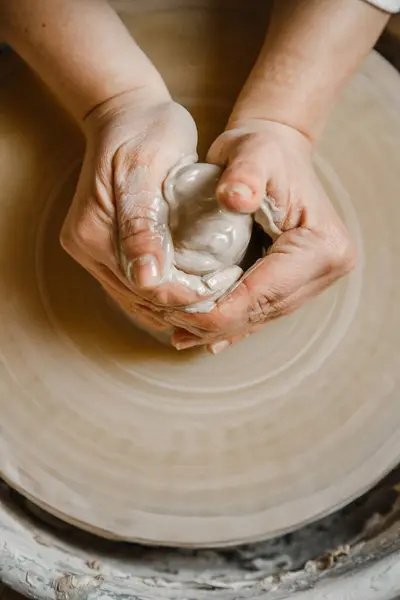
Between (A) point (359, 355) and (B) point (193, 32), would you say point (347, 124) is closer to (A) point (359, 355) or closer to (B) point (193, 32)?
(B) point (193, 32)

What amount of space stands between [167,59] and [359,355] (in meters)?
0.81

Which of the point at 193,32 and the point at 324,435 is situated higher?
the point at 193,32

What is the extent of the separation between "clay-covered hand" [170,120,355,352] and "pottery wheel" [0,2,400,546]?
15cm

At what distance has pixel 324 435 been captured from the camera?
1.41 m

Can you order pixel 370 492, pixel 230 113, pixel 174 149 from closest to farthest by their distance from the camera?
pixel 174 149, pixel 230 113, pixel 370 492

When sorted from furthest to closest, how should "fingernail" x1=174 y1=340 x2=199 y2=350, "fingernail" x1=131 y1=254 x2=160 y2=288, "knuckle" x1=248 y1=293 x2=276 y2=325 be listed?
"fingernail" x1=174 y1=340 x2=199 y2=350, "knuckle" x1=248 y1=293 x2=276 y2=325, "fingernail" x1=131 y1=254 x2=160 y2=288

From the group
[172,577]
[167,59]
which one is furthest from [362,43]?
[172,577]

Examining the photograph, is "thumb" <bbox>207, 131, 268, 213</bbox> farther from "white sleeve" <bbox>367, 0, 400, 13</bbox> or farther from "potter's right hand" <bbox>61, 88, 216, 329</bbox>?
"white sleeve" <bbox>367, 0, 400, 13</bbox>

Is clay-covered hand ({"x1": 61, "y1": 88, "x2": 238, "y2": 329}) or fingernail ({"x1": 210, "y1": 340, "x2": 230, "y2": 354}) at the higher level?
clay-covered hand ({"x1": 61, "y1": 88, "x2": 238, "y2": 329})

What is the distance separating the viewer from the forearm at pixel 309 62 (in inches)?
53.9

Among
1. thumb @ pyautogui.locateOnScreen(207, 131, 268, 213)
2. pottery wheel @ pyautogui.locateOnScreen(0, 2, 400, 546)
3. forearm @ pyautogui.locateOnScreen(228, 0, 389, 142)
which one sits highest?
forearm @ pyautogui.locateOnScreen(228, 0, 389, 142)

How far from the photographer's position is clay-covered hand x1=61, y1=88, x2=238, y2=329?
111 centimetres

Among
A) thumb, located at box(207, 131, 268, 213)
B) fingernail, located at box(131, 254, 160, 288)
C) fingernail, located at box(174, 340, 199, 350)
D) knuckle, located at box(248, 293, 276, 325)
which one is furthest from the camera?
fingernail, located at box(174, 340, 199, 350)

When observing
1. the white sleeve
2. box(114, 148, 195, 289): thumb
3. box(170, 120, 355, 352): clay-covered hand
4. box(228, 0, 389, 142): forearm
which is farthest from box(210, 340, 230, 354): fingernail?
the white sleeve
